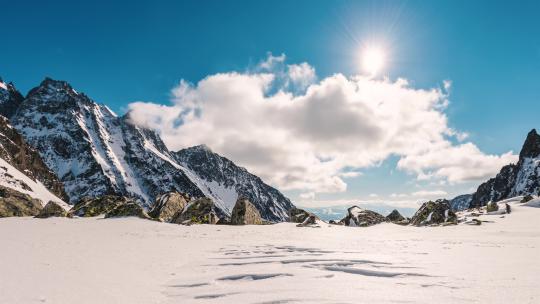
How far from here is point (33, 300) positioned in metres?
4.78

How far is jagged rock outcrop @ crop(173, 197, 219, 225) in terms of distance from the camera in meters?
27.5

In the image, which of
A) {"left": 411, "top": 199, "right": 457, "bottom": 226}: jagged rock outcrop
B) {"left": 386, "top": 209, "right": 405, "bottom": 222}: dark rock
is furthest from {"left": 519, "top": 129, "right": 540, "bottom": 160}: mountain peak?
{"left": 411, "top": 199, "right": 457, "bottom": 226}: jagged rock outcrop

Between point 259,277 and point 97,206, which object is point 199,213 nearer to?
point 97,206

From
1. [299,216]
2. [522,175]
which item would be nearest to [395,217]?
[299,216]

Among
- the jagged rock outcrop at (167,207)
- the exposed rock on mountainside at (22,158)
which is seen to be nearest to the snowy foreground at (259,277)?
the jagged rock outcrop at (167,207)

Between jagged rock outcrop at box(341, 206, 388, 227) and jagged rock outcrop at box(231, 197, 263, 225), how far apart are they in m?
13.0

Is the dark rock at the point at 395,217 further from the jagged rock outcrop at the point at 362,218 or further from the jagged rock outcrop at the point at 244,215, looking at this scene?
the jagged rock outcrop at the point at 244,215

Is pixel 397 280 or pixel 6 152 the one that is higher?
pixel 6 152

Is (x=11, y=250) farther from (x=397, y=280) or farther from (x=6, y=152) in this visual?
(x=6, y=152)

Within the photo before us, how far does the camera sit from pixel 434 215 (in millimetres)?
34188

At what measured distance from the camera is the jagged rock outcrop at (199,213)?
27464 mm

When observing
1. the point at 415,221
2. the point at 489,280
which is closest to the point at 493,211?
the point at 415,221

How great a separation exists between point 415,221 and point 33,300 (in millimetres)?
35643

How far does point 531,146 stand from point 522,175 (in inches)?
747
